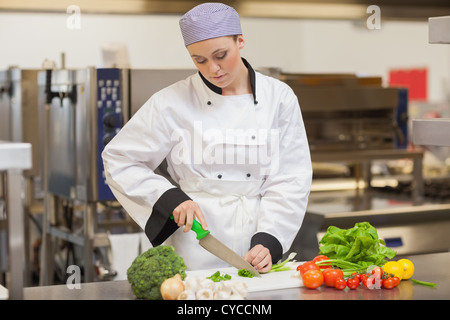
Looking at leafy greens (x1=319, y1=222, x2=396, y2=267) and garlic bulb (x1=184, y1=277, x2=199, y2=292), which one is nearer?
garlic bulb (x1=184, y1=277, x2=199, y2=292)

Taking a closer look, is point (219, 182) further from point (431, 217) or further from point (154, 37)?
point (154, 37)

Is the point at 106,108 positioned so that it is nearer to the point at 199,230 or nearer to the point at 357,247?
the point at 199,230

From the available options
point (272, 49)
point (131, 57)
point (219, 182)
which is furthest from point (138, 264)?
point (272, 49)

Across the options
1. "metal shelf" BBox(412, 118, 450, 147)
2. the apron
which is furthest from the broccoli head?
"metal shelf" BBox(412, 118, 450, 147)

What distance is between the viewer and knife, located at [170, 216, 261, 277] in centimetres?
196

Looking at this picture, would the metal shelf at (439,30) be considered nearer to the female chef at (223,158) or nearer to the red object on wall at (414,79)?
the female chef at (223,158)

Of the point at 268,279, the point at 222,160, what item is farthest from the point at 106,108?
the point at 268,279

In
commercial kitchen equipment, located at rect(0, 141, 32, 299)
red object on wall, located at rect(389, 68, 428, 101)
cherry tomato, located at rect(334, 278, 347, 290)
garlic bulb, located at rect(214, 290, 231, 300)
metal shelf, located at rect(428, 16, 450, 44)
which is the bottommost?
cherry tomato, located at rect(334, 278, 347, 290)

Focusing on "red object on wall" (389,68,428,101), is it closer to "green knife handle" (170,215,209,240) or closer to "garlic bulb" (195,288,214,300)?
"green knife handle" (170,215,209,240)

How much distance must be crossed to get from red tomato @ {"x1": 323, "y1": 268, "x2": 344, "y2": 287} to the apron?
0.48 metres

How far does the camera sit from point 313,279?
1825 mm

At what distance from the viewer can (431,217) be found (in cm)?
383

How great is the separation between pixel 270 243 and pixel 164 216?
12.6 inches

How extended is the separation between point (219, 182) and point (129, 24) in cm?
563
